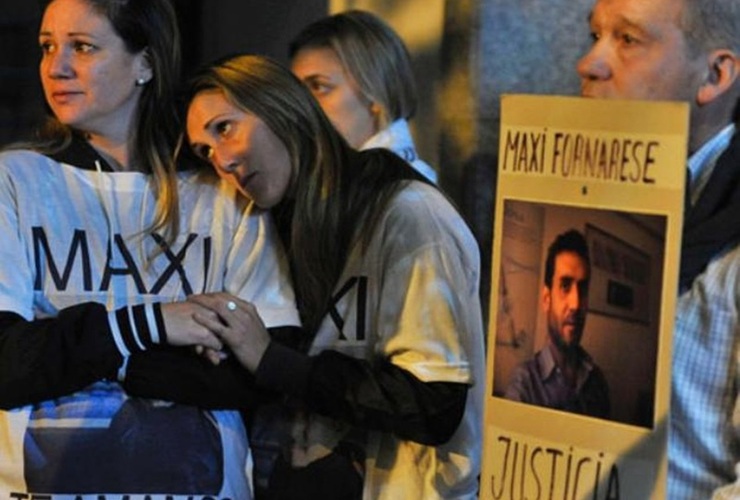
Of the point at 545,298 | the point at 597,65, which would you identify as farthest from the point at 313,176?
the point at 545,298

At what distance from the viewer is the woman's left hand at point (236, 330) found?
3.54 metres

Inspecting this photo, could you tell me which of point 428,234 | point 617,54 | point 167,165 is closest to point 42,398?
point 167,165

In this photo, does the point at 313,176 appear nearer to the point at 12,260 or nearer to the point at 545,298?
the point at 12,260

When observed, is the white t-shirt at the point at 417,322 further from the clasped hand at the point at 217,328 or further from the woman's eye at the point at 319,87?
the woman's eye at the point at 319,87

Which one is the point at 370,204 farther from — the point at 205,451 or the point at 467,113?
the point at 467,113

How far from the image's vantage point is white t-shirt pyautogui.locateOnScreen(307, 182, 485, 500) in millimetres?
3516

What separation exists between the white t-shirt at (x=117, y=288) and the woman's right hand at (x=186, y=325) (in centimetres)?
10

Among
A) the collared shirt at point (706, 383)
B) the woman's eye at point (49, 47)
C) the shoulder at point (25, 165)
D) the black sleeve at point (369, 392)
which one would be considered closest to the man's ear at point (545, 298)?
the collared shirt at point (706, 383)

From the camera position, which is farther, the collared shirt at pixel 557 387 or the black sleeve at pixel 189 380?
the black sleeve at pixel 189 380

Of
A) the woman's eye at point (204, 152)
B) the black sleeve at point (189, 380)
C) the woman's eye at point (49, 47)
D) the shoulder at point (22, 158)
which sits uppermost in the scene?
the woman's eye at point (49, 47)

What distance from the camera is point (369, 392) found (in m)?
3.48

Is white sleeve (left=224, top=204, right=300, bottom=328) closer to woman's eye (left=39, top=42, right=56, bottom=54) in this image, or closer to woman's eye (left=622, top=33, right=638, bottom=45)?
woman's eye (left=39, top=42, right=56, bottom=54)

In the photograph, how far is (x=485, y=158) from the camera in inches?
217

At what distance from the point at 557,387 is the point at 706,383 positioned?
23cm
